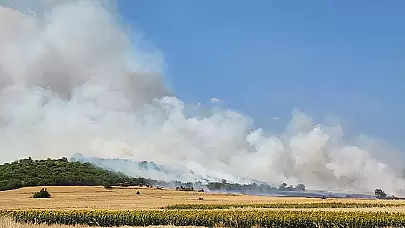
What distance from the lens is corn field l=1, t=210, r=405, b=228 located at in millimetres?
45844

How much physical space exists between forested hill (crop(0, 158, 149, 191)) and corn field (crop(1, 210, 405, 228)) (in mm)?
99701

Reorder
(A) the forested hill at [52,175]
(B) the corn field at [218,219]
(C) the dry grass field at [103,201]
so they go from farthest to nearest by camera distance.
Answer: (A) the forested hill at [52,175], (C) the dry grass field at [103,201], (B) the corn field at [218,219]

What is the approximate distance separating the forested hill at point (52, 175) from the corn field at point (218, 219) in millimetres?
99701

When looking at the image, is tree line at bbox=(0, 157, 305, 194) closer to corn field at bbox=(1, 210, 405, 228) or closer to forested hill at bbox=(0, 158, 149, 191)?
forested hill at bbox=(0, 158, 149, 191)

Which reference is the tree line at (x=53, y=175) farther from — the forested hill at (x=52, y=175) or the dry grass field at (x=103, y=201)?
the dry grass field at (x=103, y=201)

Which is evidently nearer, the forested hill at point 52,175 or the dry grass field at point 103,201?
the dry grass field at point 103,201

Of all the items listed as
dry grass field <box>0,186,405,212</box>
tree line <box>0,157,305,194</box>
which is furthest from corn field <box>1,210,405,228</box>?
tree line <box>0,157,305,194</box>

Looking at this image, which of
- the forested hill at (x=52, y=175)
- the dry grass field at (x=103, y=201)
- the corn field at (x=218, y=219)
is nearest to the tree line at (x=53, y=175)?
the forested hill at (x=52, y=175)

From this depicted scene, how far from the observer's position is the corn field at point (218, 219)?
4584 centimetres

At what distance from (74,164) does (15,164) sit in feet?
62.7

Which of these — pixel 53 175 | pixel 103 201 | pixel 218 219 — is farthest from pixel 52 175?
pixel 218 219

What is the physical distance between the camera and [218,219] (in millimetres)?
47906

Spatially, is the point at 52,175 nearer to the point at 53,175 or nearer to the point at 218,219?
the point at 53,175

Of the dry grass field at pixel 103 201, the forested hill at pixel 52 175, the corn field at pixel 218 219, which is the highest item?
the forested hill at pixel 52 175
